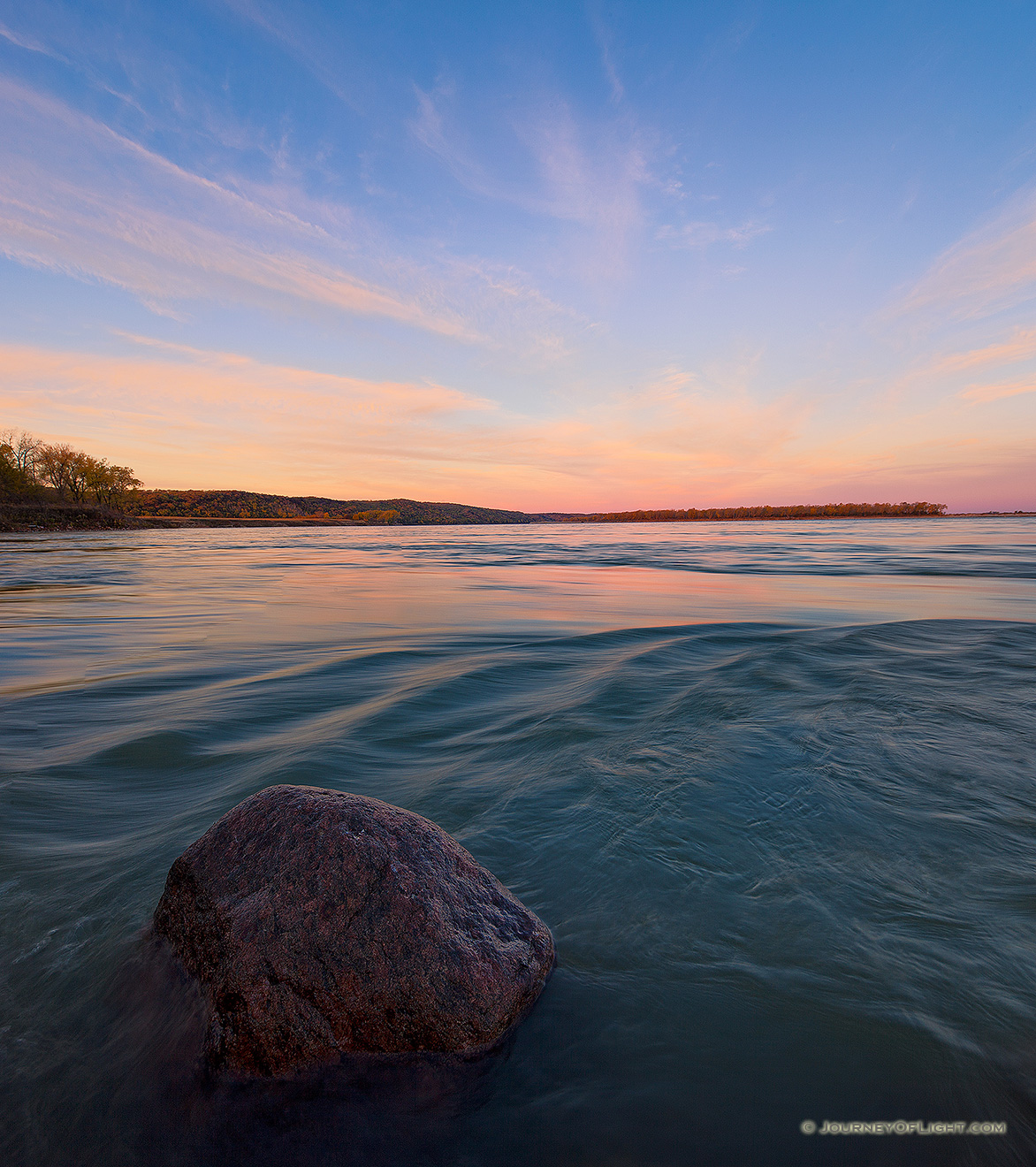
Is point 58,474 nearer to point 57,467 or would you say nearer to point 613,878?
point 57,467

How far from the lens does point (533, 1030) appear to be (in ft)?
5.65

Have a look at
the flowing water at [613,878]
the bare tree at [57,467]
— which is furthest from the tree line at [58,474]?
the flowing water at [613,878]

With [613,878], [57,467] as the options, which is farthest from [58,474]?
[613,878]

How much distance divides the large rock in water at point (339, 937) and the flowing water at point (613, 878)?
12 cm

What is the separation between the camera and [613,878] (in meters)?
2.53

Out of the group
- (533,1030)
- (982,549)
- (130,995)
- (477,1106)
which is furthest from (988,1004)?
(982,549)

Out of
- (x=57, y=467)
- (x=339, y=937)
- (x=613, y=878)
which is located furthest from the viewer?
(x=57, y=467)

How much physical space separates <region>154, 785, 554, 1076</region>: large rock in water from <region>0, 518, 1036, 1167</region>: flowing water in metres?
0.12

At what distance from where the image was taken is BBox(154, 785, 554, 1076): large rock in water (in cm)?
159

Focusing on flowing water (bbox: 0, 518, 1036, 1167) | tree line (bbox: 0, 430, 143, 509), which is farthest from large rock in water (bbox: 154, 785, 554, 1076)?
tree line (bbox: 0, 430, 143, 509)

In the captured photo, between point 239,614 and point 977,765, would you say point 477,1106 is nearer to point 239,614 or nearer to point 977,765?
point 977,765

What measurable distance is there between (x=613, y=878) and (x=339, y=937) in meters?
1.31

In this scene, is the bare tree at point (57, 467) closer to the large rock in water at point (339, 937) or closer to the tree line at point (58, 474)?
the tree line at point (58, 474)

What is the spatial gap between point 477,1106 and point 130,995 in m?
1.17
